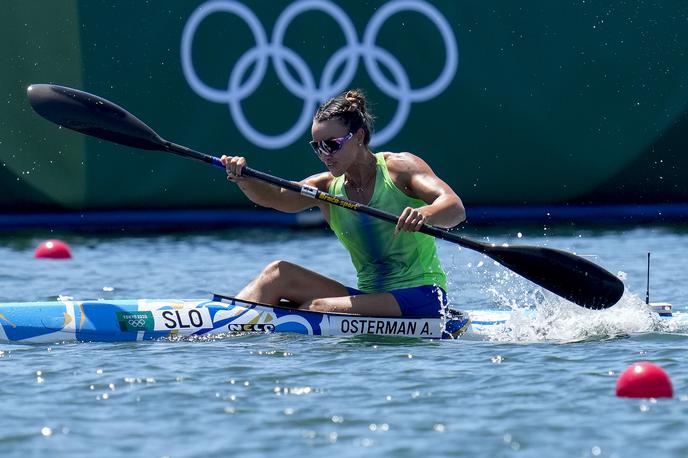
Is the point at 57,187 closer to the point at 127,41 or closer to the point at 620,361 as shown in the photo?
the point at 127,41

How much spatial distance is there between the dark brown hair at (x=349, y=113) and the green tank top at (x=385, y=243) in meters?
0.25

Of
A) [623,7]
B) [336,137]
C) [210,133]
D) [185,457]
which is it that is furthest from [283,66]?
[185,457]

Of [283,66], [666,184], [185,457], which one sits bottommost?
[185,457]

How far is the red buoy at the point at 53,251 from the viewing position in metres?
12.6

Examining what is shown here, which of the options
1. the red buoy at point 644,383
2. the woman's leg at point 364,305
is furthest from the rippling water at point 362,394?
the woman's leg at point 364,305

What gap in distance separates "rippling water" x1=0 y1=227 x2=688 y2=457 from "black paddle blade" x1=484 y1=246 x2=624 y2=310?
0.73ft

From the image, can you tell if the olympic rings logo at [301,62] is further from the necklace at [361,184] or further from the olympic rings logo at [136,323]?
the olympic rings logo at [136,323]

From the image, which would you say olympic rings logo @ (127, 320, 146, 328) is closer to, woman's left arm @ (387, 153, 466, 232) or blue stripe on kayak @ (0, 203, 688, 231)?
woman's left arm @ (387, 153, 466, 232)

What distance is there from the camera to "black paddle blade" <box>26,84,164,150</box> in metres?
8.39

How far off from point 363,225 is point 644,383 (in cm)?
220

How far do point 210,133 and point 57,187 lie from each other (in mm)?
1535

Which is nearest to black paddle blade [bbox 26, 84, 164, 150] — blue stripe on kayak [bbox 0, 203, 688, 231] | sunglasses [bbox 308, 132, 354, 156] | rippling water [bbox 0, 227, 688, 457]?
sunglasses [bbox 308, 132, 354, 156]

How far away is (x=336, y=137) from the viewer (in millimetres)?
7691

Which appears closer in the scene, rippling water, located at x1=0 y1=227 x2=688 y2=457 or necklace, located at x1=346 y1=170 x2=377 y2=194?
rippling water, located at x1=0 y1=227 x2=688 y2=457
